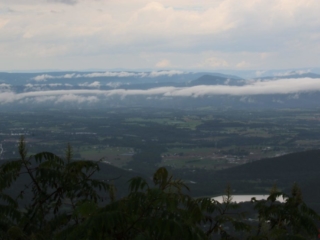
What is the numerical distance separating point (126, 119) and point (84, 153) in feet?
285

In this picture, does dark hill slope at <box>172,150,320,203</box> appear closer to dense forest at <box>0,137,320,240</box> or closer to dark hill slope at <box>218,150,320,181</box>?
dark hill slope at <box>218,150,320,181</box>

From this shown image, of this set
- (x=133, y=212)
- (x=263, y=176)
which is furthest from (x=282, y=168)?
(x=133, y=212)

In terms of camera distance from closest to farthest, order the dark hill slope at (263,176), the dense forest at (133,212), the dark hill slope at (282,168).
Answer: the dense forest at (133,212) < the dark hill slope at (263,176) < the dark hill slope at (282,168)

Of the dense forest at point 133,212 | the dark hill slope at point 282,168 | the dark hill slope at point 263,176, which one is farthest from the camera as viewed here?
the dark hill slope at point 282,168

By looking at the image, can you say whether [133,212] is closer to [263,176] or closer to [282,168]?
[263,176]

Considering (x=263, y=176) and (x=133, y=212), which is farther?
(x=263, y=176)

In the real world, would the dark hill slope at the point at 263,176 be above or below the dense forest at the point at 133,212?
below

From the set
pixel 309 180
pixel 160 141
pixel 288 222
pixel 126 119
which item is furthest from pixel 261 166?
Result: pixel 126 119

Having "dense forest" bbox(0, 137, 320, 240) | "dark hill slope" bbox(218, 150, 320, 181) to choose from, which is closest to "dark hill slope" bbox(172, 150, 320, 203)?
"dark hill slope" bbox(218, 150, 320, 181)

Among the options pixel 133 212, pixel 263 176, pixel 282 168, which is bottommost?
pixel 263 176

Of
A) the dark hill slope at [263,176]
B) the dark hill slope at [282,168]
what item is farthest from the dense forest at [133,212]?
the dark hill slope at [282,168]

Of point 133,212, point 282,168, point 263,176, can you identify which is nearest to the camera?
point 133,212

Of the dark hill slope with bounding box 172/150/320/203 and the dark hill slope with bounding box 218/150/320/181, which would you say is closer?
the dark hill slope with bounding box 172/150/320/203

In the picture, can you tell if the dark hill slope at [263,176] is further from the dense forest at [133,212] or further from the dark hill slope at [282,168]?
the dense forest at [133,212]
